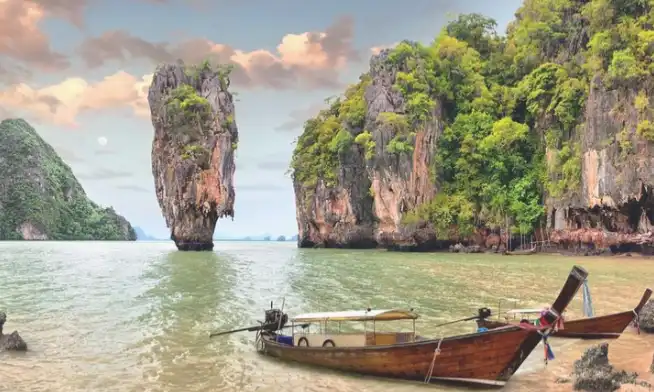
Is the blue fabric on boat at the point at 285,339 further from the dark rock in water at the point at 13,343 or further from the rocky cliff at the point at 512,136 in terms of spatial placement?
the rocky cliff at the point at 512,136

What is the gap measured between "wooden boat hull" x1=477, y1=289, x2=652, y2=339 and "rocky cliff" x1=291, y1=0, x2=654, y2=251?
86.8 feet

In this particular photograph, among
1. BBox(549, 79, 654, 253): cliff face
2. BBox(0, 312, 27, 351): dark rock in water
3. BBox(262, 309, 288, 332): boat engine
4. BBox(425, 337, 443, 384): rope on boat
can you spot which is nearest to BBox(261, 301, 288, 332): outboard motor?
BBox(262, 309, 288, 332): boat engine

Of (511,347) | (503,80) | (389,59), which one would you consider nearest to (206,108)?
(389,59)

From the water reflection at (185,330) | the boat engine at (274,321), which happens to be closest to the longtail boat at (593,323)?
the boat engine at (274,321)

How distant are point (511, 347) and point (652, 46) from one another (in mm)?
Answer: 35027

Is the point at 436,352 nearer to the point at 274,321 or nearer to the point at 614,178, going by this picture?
the point at 274,321

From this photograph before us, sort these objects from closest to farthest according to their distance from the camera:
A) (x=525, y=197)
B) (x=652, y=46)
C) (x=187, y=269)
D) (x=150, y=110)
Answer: (x=187, y=269) < (x=652, y=46) < (x=525, y=197) < (x=150, y=110)

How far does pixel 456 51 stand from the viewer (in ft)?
160

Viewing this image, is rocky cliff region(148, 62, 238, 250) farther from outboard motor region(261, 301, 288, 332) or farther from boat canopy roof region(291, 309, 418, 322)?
boat canopy roof region(291, 309, 418, 322)

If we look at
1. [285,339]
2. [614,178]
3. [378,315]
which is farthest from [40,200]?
[378,315]

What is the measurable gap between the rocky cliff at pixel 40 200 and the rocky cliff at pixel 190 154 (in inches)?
2707

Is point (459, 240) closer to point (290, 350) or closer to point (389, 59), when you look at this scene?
point (389, 59)

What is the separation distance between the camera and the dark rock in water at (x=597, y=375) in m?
7.09

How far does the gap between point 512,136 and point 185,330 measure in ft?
120
